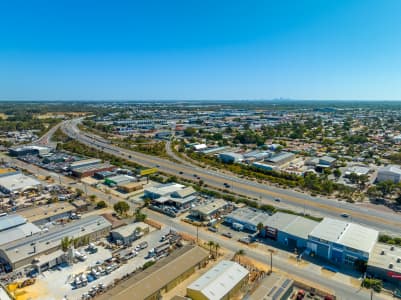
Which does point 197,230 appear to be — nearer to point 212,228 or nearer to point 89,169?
point 212,228

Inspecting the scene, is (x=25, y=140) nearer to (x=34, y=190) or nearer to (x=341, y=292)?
(x=34, y=190)

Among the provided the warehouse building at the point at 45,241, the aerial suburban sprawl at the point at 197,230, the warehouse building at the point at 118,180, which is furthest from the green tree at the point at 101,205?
the warehouse building at the point at 118,180

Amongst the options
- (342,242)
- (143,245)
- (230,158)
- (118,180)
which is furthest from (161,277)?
(230,158)

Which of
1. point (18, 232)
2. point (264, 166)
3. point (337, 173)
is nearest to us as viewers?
point (18, 232)

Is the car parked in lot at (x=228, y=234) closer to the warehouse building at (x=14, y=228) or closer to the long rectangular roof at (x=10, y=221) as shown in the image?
the warehouse building at (x=14, y=228)

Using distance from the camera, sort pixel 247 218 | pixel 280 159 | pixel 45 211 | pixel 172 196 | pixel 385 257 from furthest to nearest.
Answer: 1. pixel 280 159
2. pixel 172 196
3. pixel 45 211
4. pixel 247 218
5. pixel 385 257

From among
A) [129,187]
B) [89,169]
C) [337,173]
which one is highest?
[89,169]

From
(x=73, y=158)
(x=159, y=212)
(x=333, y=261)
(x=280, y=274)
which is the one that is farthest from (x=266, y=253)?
(x=73, y=158)
